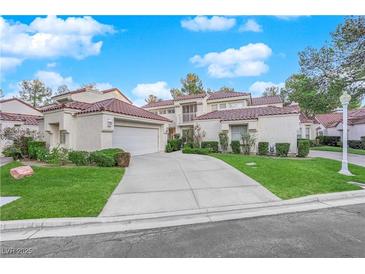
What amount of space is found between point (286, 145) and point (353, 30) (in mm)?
9011

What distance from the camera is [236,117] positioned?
17.5 meters

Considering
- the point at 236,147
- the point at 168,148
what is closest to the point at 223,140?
the point at 236,147

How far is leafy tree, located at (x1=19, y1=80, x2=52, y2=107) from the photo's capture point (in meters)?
36.9

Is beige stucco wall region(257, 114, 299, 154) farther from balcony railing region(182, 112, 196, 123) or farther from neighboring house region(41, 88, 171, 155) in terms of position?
balcony railing region(182, 112, 196, 123)

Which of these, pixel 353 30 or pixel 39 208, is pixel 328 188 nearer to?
pixel 39 208

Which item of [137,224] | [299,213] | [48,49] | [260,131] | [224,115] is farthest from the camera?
[224,115]

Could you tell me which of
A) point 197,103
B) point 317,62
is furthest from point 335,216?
point 197,103

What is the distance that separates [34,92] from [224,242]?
149 feet

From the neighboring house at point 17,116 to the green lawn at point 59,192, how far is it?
9.77 metres

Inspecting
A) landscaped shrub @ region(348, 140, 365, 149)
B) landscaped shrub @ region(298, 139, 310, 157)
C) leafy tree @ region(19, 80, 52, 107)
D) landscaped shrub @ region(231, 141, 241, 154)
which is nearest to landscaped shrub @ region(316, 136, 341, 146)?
landscaped shrub @ region(348, 140, 365, 149)

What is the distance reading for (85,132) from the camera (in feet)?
38.9

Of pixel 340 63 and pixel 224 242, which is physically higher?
pixel 340 63

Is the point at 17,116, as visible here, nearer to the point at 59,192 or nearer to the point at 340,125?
the point at 59,192

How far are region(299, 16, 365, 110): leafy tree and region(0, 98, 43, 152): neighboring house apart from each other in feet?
72.7
